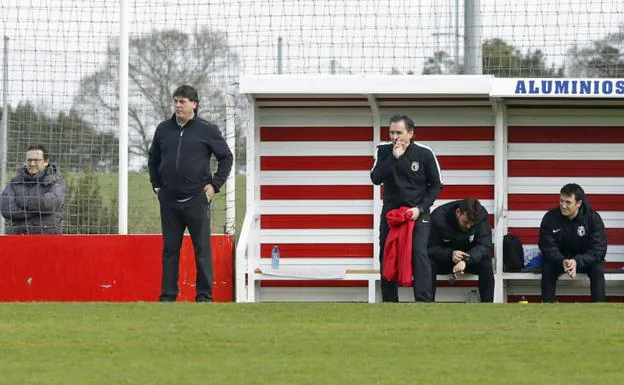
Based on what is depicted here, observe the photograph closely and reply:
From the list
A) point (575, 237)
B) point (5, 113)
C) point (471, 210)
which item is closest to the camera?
point (471, 210)

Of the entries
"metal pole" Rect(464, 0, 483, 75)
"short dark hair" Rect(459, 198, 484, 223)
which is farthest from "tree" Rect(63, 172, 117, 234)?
"metal pole" Rect(464, 0, 483, 75)

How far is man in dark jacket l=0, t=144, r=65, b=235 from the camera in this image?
45.0ft

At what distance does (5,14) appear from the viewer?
44.9 feet

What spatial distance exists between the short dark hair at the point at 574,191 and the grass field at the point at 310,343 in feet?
9.17

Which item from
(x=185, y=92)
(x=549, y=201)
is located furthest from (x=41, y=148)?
(x=549, y=201)

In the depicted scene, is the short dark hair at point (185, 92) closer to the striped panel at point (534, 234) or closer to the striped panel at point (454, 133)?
the striped panel at point (454, 133)

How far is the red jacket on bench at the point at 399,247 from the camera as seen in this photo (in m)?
11.8

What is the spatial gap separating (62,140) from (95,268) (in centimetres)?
165

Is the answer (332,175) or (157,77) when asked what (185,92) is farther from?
(157,77)

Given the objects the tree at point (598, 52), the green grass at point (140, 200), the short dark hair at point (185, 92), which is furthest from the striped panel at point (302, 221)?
the tree at point (598, 52)

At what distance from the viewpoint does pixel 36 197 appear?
13.8 metres

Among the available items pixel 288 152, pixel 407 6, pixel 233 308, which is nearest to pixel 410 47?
pixel 407 6

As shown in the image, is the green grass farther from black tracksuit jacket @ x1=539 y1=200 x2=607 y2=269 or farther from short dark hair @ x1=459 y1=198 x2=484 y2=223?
black tracksuit jacket @ x1=539 y1=200 x2=607 y2=269

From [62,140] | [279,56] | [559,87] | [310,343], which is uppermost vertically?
[279,56]
